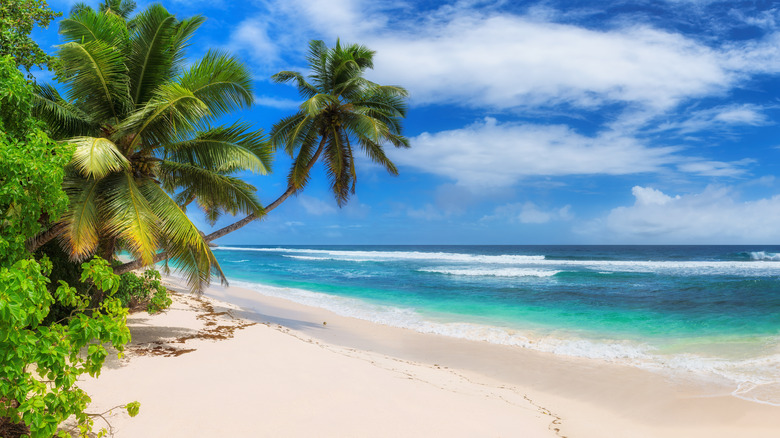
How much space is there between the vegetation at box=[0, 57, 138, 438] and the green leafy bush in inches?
254

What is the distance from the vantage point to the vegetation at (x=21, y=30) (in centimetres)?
528

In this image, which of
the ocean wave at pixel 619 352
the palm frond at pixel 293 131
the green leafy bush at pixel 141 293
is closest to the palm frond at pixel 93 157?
the green leafy bush at pixel 141 293

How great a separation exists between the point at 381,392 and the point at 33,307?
14.1ft

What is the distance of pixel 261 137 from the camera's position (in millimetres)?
8000

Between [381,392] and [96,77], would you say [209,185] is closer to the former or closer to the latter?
[96,77]

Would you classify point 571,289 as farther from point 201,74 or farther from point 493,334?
point 201,74

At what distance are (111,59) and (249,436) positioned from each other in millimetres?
6050

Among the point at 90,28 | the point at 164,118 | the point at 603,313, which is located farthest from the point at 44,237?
the point at 603,313

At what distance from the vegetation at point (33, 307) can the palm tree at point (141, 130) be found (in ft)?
6.20

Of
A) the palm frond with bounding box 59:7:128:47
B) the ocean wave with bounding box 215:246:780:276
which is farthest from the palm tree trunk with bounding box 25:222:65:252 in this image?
the ocean wave with bounding box 215:246:780:276

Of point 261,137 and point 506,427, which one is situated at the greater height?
point 261,137

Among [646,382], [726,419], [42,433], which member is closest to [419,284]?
[646,382]

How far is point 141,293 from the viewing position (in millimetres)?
10758

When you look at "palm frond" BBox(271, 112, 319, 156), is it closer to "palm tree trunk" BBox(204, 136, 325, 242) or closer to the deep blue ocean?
"palm tree trunk" BBox(204, 136, 325, 242)
